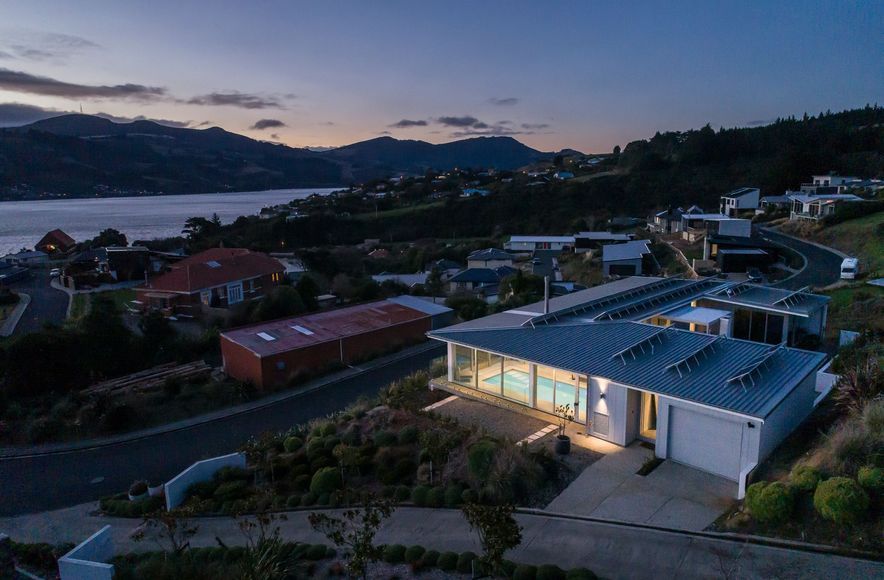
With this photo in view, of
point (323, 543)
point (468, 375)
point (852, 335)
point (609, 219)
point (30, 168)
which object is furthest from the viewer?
point (30, 168)

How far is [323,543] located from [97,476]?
31.6ft

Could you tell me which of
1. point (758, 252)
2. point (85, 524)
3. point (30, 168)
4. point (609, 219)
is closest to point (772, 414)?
point (85, 524)

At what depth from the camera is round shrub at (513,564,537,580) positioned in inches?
290

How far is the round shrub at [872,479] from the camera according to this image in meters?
7.69

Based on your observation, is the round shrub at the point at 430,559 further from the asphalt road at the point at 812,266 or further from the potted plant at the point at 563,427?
the asphalt road at the point at 812,266

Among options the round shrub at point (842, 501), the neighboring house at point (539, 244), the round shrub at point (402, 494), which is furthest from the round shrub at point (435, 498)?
the neighboring house at point (539, 244)

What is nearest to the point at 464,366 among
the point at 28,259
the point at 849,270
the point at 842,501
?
the point at 842,501

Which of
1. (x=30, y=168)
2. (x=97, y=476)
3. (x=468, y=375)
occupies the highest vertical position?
(x=30, y=168)

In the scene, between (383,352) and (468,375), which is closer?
(468,375)

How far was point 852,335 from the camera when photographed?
16141 millimetres

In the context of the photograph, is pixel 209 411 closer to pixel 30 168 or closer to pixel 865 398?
pixel 865 398

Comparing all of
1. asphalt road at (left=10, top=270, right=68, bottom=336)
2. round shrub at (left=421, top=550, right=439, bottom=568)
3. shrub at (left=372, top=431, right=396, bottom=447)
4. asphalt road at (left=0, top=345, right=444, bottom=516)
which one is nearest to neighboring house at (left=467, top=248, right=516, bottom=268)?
asphalt road at (left=0, top=345, right=444, bottom=516)

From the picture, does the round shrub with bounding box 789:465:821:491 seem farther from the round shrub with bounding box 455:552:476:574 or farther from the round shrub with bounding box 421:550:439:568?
the round shrub with bounding box 421:550:439:568

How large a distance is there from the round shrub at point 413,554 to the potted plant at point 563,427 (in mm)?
3998
